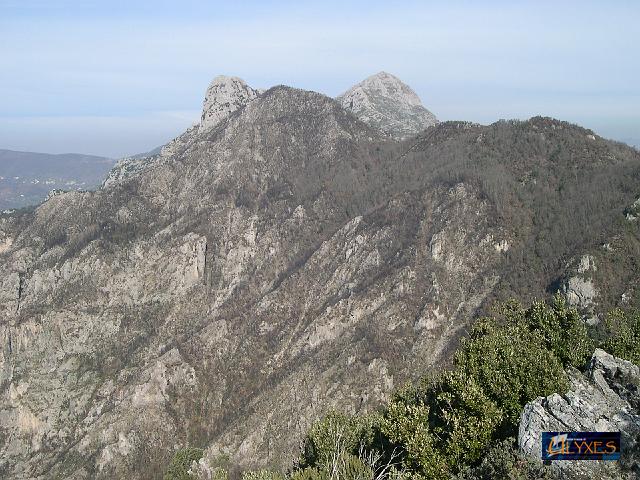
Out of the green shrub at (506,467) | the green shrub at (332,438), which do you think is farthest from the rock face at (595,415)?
the green shrub at (332,438)

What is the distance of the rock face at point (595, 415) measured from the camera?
34.1 metres

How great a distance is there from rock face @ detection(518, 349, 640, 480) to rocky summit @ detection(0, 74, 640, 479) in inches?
2704

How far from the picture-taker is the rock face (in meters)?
34.1

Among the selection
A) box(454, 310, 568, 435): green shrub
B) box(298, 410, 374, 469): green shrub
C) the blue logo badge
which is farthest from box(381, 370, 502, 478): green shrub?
box(298, 410, 374, 469): green shrub

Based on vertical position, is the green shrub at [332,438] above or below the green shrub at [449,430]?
below

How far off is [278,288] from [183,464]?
64772 millimetres

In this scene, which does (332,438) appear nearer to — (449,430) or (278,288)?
(449,430)

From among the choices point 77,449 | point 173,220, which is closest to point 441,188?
point 173,220

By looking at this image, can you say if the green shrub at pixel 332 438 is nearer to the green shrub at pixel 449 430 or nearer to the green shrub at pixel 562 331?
the green shrub at pixel 449 430

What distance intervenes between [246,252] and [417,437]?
14549 centimetres

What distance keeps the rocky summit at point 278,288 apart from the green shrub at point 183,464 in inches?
187

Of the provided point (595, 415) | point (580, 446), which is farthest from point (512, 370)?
point (580, 446)

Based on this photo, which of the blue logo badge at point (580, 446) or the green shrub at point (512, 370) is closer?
the blue logo badge at point (580, 446)

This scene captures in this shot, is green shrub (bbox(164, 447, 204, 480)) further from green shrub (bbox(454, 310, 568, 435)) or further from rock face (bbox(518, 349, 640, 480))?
rock face (bbox(518, 349, 640, 480))
